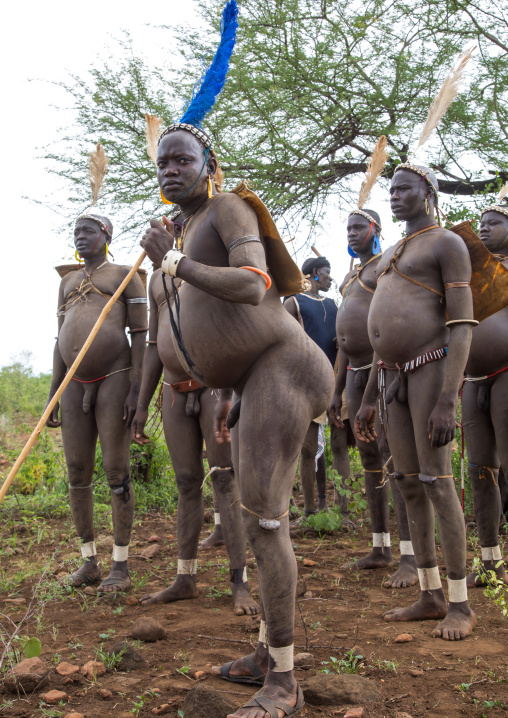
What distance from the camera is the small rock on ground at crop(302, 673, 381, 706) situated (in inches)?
103

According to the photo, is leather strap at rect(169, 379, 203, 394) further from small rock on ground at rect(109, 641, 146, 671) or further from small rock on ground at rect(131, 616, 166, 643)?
small rock on ground at rect(109, 641, 146, 671)

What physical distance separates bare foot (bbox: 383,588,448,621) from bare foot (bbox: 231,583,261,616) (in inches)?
30.8

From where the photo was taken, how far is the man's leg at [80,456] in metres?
4.79

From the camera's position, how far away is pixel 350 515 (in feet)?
21.7

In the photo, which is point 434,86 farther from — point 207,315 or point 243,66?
point 207,315

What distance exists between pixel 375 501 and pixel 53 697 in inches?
115

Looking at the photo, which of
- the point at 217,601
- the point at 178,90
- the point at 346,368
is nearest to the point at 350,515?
the point at 346,368

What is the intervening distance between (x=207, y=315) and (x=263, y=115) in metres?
7.01

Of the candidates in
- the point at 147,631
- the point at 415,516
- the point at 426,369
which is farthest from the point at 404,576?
the point at 147,631

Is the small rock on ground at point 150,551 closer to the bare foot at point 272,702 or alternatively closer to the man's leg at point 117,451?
the man's leg at point 117,451

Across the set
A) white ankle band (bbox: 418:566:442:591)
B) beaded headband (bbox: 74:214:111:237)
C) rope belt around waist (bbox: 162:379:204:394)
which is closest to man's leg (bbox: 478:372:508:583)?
white ankle band (bbox: 418:566:442:591)

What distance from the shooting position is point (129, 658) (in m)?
3.12

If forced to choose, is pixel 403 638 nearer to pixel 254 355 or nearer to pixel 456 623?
pixel 456 623

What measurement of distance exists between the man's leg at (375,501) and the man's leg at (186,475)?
1.33m
